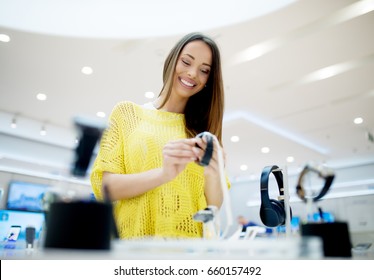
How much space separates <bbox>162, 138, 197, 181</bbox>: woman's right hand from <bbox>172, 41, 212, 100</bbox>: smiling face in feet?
1.08

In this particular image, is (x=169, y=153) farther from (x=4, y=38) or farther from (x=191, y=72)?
(x=4, y=38)

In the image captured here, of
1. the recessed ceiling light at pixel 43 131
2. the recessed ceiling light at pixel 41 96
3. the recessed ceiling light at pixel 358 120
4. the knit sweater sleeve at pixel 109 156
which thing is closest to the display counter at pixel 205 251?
the knit sweater sleeve at pixel 109 156

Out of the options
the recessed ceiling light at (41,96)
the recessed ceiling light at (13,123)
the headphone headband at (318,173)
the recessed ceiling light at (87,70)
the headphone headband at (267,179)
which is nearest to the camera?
the headphone headband at (318,173)

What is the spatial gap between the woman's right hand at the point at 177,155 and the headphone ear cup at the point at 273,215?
0.88 feet

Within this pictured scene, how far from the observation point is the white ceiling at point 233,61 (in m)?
3.35

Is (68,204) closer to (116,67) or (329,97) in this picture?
(116,67)

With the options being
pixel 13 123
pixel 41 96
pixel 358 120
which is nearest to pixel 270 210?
pixel 41 96

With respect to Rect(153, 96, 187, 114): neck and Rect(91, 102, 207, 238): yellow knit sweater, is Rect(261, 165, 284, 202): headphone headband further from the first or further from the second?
Rect(153, 96, 187, 114): neck

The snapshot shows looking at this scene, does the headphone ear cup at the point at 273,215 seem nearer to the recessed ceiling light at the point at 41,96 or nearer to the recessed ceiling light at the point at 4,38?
the recessed ceiling light at the point at 4,38

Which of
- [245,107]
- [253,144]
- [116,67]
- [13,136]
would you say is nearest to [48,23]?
[116,67]

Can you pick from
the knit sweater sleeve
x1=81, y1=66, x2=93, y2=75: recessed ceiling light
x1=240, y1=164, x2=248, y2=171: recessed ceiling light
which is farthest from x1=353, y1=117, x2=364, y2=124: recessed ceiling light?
the knit sweater sleeve

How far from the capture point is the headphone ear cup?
76 centimetres

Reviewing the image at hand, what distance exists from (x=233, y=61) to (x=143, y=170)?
133 inches
